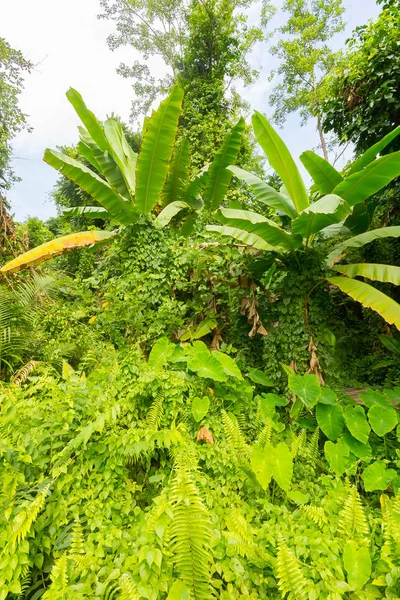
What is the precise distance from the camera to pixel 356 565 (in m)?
1.26

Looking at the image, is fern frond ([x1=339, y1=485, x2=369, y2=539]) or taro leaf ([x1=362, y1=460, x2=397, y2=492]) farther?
taro leaf ([x1=362, y1=460, x2=397, y2=492])

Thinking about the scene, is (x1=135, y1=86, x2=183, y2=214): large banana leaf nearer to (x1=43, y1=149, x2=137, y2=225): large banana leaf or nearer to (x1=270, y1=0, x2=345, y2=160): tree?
(x1=43, y1=149, x2=137, y2=225): large banana leaf

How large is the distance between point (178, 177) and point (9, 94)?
6.45m

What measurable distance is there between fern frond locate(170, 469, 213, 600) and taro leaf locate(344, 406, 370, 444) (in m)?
1.65

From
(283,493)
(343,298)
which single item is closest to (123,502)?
(283,493)

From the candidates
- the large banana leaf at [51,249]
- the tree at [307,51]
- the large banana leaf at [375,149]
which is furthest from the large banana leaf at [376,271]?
the tree at [307,51]

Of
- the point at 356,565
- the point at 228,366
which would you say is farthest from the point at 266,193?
the point at 356,565

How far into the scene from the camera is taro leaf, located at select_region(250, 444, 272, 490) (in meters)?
1.70

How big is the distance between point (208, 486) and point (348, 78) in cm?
544

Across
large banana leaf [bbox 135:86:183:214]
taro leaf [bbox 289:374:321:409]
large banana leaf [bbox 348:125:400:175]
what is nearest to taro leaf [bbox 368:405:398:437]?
taro leaf [bbox 289:374:321:409]

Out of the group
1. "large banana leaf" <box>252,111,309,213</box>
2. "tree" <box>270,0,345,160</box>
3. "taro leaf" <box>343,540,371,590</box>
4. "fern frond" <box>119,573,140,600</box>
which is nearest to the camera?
"fern frond" <box>119,573,140,600</box>

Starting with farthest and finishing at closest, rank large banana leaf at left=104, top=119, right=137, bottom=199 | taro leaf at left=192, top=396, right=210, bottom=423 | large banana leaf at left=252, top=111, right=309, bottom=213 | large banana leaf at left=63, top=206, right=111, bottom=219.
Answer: large banana leaf at left=63, top=206, right=111, bottom=219 < large banana leaf at left=104, top=119, right=137, bottom=199 < large banana leaf at left=252, top=111, right=309, bottom=213 < taro leaf at left=192, top=396, right=210, bottom=423

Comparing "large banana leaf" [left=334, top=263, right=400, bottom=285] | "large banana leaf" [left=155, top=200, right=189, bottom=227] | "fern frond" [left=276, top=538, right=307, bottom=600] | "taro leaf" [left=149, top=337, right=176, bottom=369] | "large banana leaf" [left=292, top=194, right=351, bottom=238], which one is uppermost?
"large banana leaf" [left=155, top=200, right=189, bottom=227]

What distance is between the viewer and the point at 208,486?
173cm
